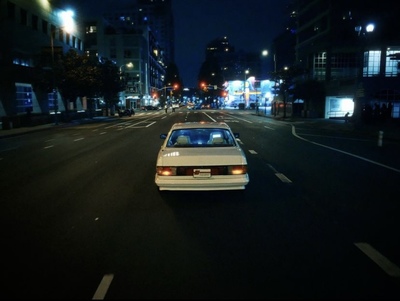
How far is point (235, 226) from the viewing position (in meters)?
6.66

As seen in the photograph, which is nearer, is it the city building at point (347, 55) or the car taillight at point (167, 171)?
the car taillight at point (167, 171)

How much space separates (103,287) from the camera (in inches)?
177

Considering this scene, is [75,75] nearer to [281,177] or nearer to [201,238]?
[281,177]

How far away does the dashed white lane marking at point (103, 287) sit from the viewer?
14.1 feet

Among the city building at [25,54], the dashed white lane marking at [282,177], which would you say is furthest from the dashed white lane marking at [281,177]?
the city building at [25,54]

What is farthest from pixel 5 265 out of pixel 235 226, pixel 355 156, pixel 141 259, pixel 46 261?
pixel 355 156

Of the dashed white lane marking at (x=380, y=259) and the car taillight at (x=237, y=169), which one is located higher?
the car taillight at (x=237, y=169)

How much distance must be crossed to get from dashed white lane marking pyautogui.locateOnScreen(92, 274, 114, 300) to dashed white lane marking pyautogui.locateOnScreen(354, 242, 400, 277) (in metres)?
3.21

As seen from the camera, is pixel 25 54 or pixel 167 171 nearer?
pixel 167 171

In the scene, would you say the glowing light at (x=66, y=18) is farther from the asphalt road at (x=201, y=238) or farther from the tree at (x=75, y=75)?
the asphalt road at (x=201, y=238)

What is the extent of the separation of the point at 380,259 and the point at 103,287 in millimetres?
3418

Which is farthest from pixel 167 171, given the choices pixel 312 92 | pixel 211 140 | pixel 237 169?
pixel 312 92

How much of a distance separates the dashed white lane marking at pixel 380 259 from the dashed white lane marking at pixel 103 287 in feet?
10.5

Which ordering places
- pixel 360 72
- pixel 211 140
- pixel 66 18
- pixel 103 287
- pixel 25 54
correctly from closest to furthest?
pixel 103 287 → pixel 211 140 → pixel 360 72 → pixel 25 54 → pixel 66 18
